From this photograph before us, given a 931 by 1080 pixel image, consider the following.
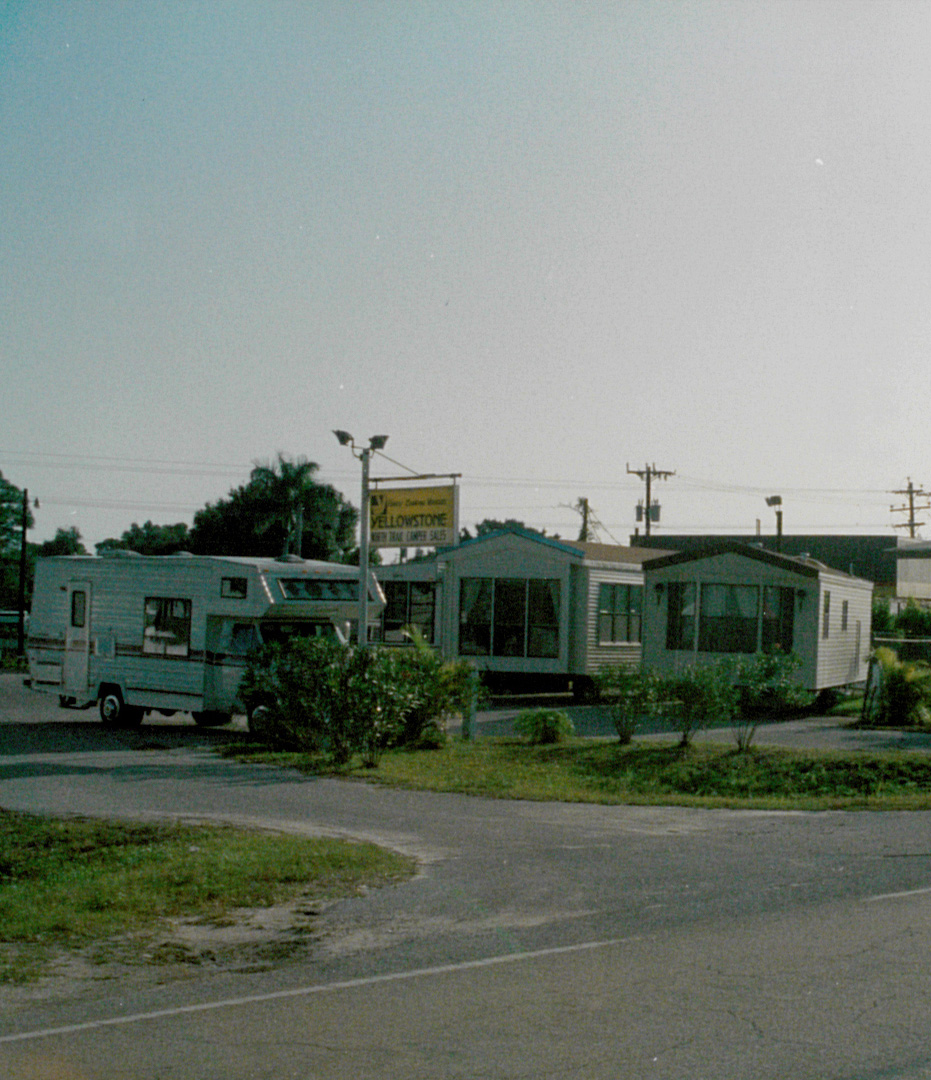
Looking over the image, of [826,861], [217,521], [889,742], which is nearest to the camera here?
[826,861]

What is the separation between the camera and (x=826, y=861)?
32.4 feet

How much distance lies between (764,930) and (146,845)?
5332 millimetres

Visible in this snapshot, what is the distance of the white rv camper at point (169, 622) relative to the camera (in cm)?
1995

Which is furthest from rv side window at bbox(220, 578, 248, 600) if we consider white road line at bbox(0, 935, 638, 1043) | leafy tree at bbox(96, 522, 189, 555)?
leafy tree at bbox(96, 522, 189, 555)

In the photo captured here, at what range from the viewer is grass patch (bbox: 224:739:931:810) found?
14.0m

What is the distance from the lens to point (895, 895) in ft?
27.7

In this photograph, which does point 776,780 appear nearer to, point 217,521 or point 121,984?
point 121,984

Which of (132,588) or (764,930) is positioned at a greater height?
(132,588)

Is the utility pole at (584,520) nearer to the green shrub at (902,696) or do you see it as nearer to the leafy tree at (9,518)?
the leafy tree at (9,518)

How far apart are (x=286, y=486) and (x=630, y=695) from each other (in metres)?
39.5

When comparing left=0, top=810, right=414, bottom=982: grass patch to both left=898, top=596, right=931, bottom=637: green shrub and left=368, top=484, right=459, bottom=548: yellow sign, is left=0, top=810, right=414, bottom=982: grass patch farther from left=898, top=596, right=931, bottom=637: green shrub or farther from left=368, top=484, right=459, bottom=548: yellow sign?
left=898, top=596, right=931, bottom=637: green shrub

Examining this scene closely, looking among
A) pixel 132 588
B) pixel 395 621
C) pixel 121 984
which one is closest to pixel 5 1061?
pixel 121 984

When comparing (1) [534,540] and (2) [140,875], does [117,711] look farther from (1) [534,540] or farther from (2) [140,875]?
(2) [140,875]

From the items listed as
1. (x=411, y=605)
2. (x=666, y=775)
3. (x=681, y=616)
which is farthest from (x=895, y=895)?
(x=411, y=605)
